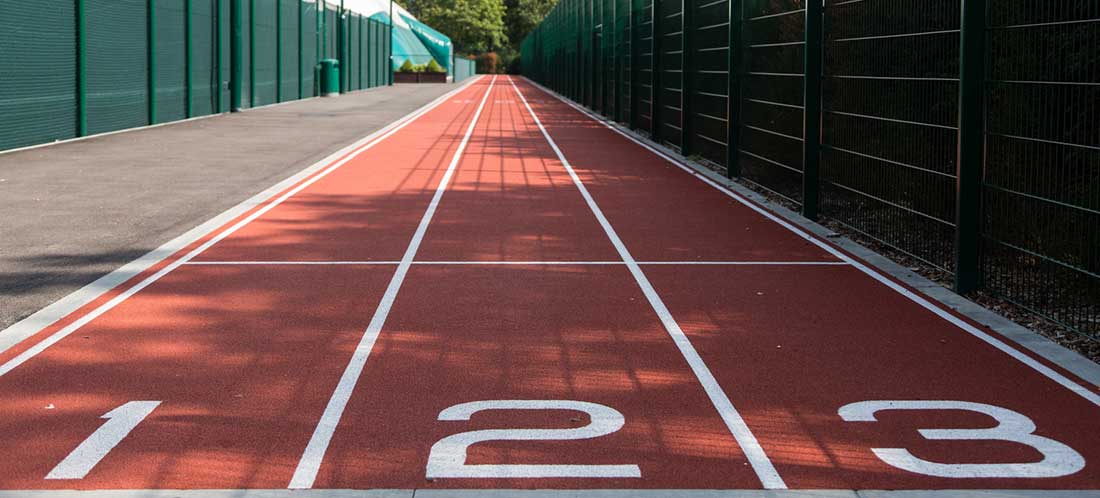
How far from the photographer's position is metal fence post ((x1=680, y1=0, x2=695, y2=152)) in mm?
23453

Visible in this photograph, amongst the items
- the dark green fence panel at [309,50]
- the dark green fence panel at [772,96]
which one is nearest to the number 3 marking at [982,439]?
the dark green fence panel at [772,96]

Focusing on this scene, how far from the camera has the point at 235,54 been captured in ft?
131

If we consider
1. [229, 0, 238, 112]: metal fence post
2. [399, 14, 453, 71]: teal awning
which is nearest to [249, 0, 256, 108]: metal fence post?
[229, 0, 238, 112]: metal fence post

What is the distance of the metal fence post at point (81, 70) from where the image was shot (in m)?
25.8

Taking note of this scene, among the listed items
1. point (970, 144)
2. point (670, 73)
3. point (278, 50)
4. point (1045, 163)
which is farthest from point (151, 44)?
point (1045, 163)

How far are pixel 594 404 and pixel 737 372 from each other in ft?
3.80

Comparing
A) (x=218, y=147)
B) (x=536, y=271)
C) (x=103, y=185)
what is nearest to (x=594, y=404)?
(x=536, y=271)

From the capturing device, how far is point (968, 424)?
6309mm

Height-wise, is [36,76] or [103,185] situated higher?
[36,76]

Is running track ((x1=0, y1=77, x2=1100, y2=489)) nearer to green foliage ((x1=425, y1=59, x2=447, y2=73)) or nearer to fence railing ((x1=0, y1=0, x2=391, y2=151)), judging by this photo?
fence railing ((x1=0, y1=0, x2=391, y2=151))

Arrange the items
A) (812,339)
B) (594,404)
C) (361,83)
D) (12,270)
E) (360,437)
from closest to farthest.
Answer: (360,437)
(594,404)
(812,339)
(12,270)
(361,83)

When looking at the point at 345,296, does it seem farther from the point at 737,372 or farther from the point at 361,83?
the point at 361,83

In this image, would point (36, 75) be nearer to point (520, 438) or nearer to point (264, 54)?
point (520, 438)

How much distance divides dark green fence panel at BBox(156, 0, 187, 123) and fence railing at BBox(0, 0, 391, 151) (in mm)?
27
